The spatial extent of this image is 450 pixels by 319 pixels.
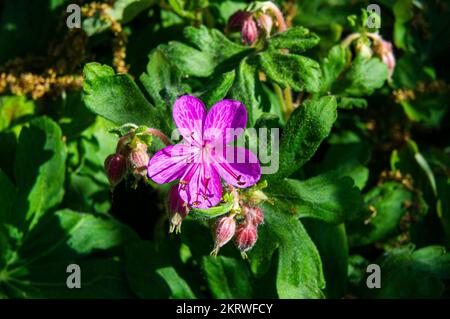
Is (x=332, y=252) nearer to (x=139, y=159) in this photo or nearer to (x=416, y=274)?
(x=416, y=274)

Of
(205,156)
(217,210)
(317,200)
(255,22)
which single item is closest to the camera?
(217,210)

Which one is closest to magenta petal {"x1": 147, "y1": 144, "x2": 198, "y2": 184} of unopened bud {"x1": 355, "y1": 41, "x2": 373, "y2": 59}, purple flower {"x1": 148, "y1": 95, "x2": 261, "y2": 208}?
purple flower {"x1": 148, "y1": 95, "x2": 261, "y2": 208}

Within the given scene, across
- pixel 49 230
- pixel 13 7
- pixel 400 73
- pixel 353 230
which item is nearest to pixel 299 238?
pixel 353 230

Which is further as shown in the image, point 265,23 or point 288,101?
point 288,101

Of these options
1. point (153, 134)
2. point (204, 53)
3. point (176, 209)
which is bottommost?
point (176, 209)

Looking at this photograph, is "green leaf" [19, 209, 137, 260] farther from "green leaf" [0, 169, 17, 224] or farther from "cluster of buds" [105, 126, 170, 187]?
"cluster of buds" [105, 126, 170, 187]

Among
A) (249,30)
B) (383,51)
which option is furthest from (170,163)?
(383,51)

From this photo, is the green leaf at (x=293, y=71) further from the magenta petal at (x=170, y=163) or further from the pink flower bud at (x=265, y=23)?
the magenta petal at (x=170, y=163)
